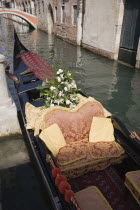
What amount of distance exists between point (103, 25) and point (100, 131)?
7.09m

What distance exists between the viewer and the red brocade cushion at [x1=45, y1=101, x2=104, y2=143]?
2352 millimetres

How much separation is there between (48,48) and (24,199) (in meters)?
9.65

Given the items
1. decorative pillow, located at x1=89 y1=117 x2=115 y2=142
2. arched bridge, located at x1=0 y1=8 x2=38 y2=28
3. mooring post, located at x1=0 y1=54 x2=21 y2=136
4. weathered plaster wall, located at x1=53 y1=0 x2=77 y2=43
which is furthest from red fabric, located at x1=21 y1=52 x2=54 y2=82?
arched bridge, located at x1=0 y1=8 x2=38 y2=28

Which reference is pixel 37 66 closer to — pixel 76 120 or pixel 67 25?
pixel 76 120

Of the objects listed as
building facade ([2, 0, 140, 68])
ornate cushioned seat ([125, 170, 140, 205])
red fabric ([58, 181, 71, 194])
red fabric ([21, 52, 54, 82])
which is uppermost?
building facade ([2, 0, 140, 68])

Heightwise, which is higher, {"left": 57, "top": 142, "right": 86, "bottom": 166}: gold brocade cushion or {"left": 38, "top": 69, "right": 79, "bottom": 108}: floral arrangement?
{"left": 38, "top": 69, "right": 79, "bottom": 108}: floral arrangement

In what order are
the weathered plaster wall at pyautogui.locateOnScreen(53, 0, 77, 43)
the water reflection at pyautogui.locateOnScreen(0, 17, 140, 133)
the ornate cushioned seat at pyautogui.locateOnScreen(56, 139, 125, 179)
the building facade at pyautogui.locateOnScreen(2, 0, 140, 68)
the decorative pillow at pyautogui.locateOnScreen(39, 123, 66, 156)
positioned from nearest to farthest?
the ornate cushioned seat at pyautogui.locateOnScreen(56, 139, 125, 179), the decorative pillow at pyautogui.locateOnScreen(39, 123, 66, 156), the water reflection at pyautogui.locateOnScreen(0, 17, 140, 133), the building facade at pyautogui.locateOnScreen(2, 0, 140, 68), the weathered plaster wall at pyautogui.locateOnScreen(53, 0, 77, 43)

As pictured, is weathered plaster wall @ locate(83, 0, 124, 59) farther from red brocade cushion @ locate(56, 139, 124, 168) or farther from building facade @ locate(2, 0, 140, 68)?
red brocade cushion @ locate(56, 139, 124, 168)

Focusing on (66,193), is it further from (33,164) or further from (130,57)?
(130,57)

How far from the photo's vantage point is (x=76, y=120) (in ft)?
7.95

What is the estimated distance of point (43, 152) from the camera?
215 cm

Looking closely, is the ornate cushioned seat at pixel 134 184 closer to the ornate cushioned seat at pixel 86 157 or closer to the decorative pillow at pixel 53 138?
the ornate cushioned seat at pixel 86 157

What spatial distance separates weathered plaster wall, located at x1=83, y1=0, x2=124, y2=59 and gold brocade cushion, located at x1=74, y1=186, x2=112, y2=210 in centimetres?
709

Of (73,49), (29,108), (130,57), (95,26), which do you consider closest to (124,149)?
(29,108)
